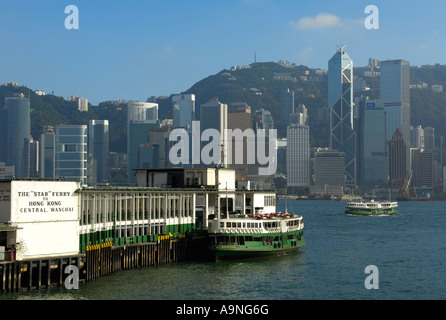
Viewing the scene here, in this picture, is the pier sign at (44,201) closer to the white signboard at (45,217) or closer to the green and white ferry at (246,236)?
the white signboard at (45,217)

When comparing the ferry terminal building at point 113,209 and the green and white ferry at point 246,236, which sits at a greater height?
the ferry terminal building at point 113,209

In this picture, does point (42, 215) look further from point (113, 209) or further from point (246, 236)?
point (246, 236)

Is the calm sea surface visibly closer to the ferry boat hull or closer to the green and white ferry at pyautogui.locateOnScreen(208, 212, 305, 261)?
the ferry boat hull

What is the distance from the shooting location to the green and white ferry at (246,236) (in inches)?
2857

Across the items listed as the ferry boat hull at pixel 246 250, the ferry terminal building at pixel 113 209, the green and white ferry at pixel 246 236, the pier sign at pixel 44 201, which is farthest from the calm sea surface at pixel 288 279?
the pier sign at pixel 44 201

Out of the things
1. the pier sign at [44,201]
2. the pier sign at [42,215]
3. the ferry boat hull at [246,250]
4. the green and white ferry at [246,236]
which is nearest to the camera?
the pier sign at [42,215]

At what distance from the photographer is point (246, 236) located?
73500mm

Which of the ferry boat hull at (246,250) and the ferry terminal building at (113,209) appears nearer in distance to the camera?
the ferry terminal building at (113,209)

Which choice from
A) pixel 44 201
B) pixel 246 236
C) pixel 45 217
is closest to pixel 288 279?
pixel 246 236

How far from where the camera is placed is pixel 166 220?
236ft

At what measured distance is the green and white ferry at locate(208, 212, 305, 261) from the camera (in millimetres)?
72562

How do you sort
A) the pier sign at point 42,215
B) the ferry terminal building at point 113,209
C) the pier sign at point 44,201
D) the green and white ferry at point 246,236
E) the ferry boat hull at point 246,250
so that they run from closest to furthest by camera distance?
1. the pier sign at point 42,215
2. the pier sign at point 44,201
3. the ferry terminal building at point 113,209
4. the ferry boat hull at point 246,250
5. the green and white ferry at point 246,236

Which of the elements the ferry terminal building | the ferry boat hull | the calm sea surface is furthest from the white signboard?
the ferry boat hull
